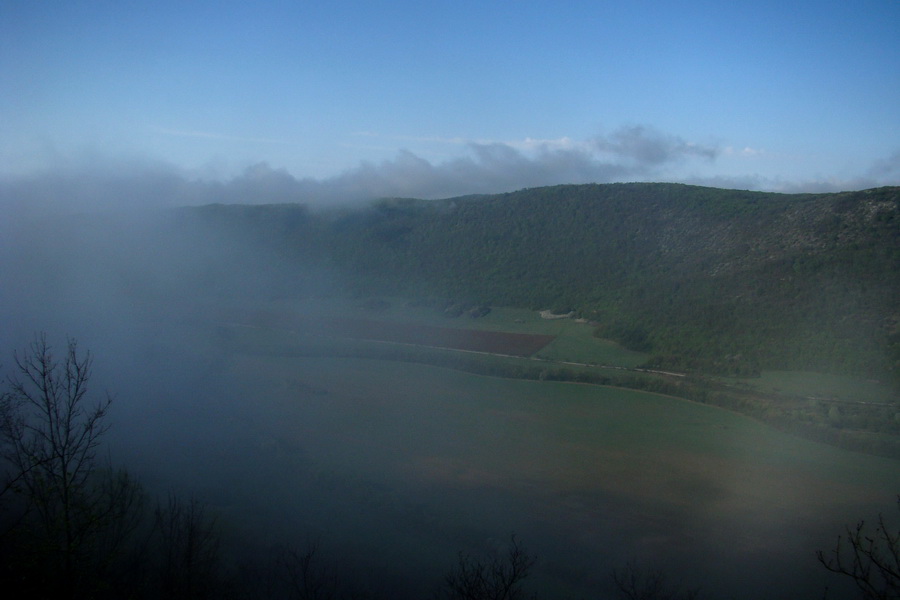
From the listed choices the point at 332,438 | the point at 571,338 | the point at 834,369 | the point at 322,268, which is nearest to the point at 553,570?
the point at 332,438

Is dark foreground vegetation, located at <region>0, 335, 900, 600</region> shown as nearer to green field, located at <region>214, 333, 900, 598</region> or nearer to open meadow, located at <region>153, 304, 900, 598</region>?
open meadow, located at <region>153, 304, 900, 598</region>

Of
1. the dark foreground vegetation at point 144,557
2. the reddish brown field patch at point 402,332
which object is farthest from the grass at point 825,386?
the reddish brown field patch at point 402,332

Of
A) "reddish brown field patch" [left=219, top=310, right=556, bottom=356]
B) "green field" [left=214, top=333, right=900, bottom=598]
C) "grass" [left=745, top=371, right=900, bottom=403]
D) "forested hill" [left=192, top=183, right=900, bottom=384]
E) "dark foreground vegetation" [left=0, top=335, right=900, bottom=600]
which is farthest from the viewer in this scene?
"reddish brown field patch" [left=219, top=310, right=556, bottom=356]

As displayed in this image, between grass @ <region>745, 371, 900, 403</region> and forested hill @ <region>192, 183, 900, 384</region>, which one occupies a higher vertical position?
forested hill @ <region>192, 183, 900, 384</region>

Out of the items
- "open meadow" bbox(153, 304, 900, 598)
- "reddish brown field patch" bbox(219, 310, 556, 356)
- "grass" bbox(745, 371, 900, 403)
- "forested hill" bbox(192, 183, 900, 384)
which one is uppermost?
"forested hill" bbox(192, 183, 900, 384)

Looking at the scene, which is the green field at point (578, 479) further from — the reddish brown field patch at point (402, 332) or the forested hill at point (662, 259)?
the reddish brown field patch at point (402, 332)

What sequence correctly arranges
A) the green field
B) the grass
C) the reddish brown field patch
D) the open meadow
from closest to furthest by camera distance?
the open meadow, the green field, the grass, the reddish brown field patch

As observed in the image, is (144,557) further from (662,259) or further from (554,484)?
(662,259)

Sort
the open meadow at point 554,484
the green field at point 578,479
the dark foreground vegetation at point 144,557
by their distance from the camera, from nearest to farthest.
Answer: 1. the dark foreground vegetation at point 144,557
2. the open meadow at point 554,484
3. the green field at point 578,479

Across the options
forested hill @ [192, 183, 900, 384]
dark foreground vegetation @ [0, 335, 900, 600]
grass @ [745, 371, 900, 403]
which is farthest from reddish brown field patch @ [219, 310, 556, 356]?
dark foreground vegetation @ [0, 335, 900, 600]
